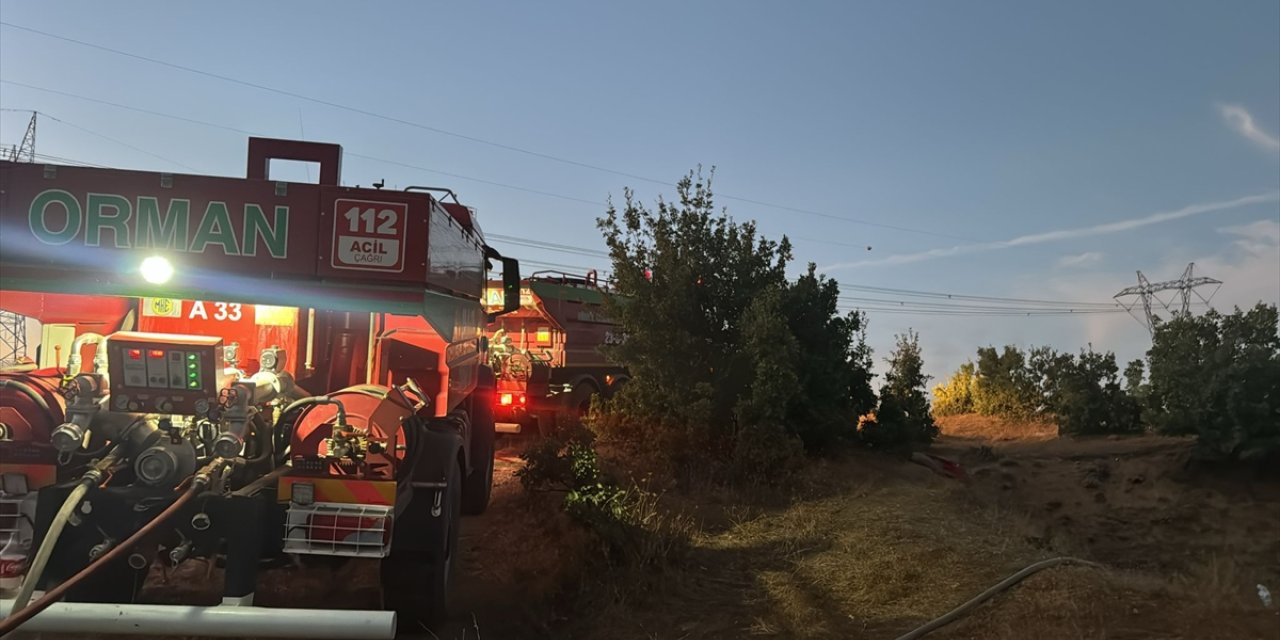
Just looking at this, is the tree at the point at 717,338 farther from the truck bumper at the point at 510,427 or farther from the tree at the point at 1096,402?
the tree at the point at 1096,402

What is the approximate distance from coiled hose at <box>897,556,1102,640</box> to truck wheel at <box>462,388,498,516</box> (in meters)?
4.77

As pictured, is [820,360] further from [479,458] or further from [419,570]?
[419,570]

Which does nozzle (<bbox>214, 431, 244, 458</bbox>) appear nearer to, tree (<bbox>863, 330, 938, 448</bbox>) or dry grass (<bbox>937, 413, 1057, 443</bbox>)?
tree (<bbox>863, 330, 938, 448</bbox>)

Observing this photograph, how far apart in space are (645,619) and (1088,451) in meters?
12.4

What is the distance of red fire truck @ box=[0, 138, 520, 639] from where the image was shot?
3645 millimetres

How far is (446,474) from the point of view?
4605 mm

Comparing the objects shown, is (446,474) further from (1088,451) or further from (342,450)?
(1088,451)

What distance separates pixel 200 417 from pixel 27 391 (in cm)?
86

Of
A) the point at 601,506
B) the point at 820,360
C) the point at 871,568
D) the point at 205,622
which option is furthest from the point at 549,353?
the point at 205,622

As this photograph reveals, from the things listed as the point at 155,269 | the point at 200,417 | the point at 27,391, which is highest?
the point at 155,269

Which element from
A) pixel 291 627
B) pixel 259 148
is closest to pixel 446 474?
pixel 291 627

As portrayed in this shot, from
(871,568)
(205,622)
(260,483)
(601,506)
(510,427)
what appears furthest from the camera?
(510,427)

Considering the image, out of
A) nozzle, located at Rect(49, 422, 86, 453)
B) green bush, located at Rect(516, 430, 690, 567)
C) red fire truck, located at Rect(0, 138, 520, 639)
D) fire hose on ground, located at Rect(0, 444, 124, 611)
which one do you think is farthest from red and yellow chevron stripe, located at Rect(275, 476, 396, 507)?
green bush, located at Rect(516, 430, 690, 567)

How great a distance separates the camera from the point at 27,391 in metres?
3.76
